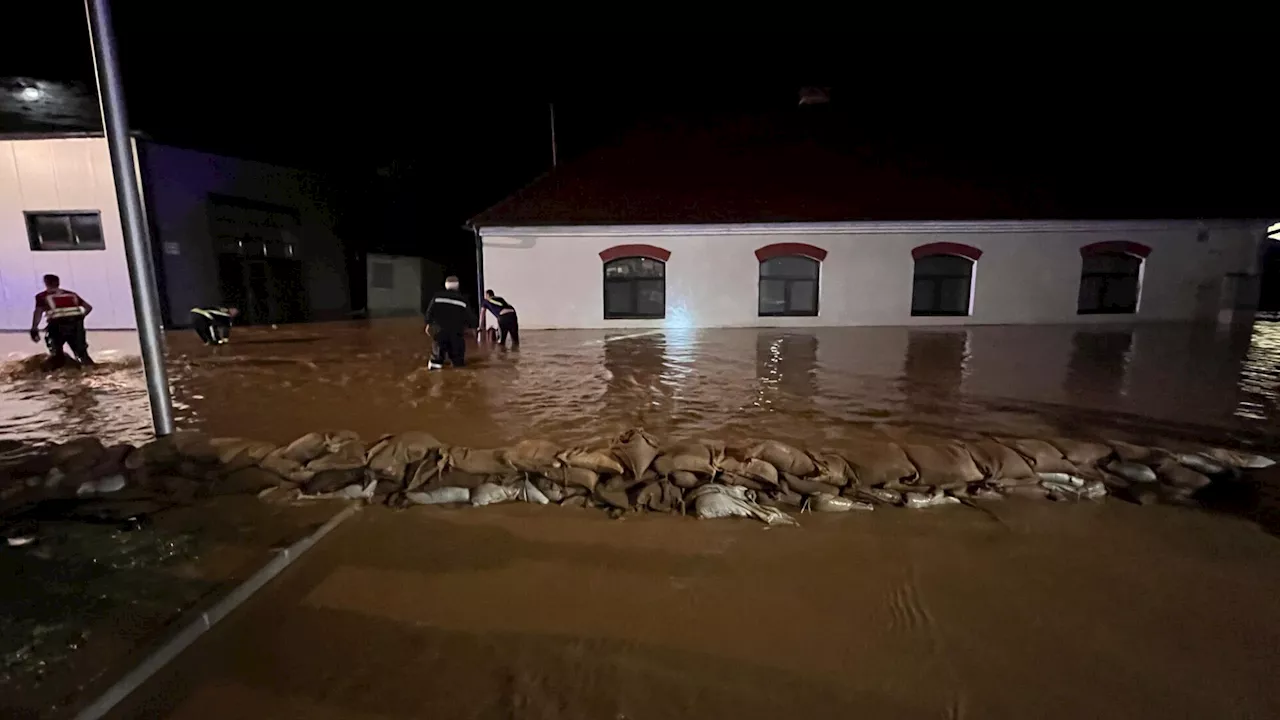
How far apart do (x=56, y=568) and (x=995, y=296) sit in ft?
55.0

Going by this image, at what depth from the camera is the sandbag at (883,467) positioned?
4.52m

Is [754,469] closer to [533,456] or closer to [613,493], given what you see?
[613,493]

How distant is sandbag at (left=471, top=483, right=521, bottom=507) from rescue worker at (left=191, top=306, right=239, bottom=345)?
10.1m

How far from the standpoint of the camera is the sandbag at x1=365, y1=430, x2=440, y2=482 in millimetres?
4660

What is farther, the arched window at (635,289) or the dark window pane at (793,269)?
the dark window pane at (793,269)

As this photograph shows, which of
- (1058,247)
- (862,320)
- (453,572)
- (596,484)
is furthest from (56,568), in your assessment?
(1058,247)

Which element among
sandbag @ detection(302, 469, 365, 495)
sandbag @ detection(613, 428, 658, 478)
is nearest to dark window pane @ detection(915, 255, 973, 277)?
sandbag @ detection(613, 428, 658, 478)

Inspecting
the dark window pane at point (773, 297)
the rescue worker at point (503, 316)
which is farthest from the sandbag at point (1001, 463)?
the dark window pane at point (773, 297)

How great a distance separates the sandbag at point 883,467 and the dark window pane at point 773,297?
34.3ft

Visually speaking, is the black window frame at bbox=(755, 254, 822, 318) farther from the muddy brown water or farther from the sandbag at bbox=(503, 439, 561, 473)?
the sandbag at bbox=(503, 439, 561, 473)

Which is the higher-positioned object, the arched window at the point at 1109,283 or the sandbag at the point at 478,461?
the arched window at the point at 1109,283

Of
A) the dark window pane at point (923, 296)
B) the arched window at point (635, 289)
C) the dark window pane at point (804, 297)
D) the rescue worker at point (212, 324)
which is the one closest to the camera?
the rescue worker at point (212, 324)

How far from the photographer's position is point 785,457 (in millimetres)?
4602

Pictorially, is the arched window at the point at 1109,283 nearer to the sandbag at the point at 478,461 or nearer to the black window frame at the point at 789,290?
the black window frame at the point at 789,290
